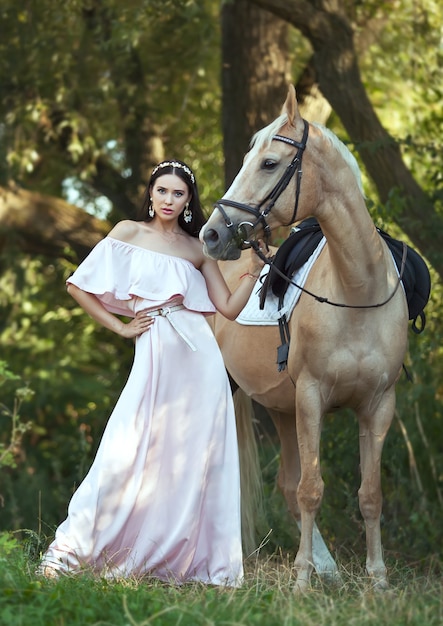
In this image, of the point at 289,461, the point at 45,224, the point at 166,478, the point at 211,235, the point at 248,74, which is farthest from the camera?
the point at 45,224

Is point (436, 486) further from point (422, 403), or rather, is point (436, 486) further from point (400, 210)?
point (400, 210)

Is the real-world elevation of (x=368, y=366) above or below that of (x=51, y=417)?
above

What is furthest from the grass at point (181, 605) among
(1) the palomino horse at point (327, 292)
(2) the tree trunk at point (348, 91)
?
(2) the tree trunk at point (348, 91)

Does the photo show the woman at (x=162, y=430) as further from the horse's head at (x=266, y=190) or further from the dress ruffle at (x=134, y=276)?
the horse's head at (x=266, y=190)

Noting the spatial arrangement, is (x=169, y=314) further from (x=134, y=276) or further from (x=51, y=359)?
(x=51, y=359)

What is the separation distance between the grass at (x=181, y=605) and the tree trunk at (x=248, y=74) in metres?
5.32

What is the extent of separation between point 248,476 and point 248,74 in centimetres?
403

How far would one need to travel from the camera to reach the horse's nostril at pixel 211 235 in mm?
4242

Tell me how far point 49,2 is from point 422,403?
5.14 meters

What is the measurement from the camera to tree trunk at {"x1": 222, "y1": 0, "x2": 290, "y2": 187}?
8.86 meters

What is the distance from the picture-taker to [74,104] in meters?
10.6

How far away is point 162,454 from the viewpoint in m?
4.74

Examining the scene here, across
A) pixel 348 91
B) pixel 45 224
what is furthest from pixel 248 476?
pixel 45 224

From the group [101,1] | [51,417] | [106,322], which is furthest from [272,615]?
[51,417]
